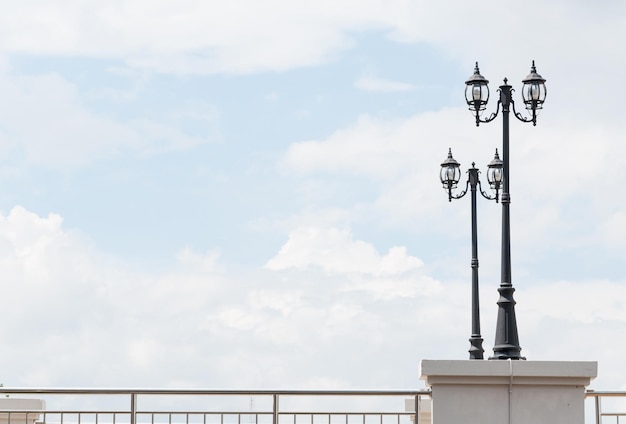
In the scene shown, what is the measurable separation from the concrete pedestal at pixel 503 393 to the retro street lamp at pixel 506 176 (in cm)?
584

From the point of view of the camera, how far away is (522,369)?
12219 millimetres

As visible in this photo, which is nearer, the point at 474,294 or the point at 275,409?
the point at 275,409

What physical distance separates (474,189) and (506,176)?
30.1ft

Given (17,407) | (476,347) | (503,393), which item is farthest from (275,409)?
(476,347)

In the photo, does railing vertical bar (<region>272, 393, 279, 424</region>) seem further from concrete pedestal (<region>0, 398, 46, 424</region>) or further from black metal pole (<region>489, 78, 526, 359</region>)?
concrete pedestal (<region>0, 398, 46, 424</region>)

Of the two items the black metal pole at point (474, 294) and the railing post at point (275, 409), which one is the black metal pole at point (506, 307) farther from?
the black metal pole at point (474, 294)

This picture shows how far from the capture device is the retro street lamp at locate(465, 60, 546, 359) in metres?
18.2

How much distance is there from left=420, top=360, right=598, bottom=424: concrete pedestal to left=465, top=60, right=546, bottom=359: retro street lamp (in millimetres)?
5838

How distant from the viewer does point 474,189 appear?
29812 mm

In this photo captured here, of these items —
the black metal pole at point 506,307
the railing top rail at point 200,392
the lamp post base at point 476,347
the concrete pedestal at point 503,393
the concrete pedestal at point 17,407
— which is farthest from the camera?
the lamp post base at point 476,347

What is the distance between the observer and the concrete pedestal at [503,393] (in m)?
12.2

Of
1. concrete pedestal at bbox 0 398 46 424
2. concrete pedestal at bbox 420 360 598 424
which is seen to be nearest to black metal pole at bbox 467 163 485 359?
concrete pedestal at bbox 0 398 46 424

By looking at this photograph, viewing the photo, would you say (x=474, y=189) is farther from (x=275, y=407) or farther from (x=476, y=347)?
(x=275, y=407)

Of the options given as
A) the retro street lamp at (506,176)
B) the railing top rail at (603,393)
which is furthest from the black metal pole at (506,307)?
the railing top rail at (603,393)
